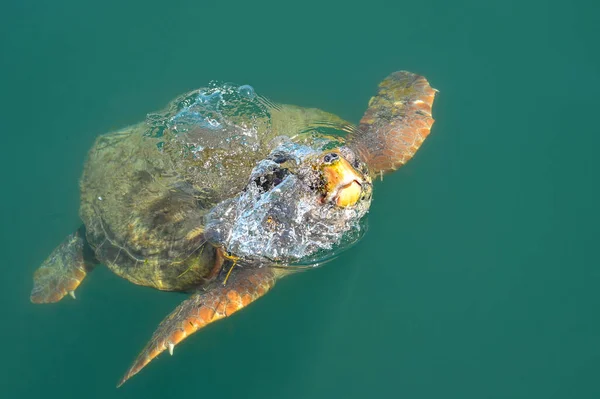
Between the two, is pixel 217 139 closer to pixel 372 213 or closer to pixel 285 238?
pixel 285 238

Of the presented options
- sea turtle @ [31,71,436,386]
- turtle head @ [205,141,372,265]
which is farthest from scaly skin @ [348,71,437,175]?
turtle head @ [205,141,372,265]

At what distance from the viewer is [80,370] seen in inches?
195

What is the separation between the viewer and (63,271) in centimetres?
534

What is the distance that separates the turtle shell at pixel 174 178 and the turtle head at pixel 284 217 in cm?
16

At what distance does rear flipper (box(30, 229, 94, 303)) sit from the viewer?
17.3 feet

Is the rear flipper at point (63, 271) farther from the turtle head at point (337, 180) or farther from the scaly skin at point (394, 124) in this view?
the scaly skin at point (394, 124)

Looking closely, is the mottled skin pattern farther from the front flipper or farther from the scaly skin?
the scaly skin

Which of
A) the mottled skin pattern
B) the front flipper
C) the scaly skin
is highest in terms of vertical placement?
the scaly skin

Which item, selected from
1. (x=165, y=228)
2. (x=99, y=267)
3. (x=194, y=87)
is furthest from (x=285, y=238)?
(x=194, y=87)

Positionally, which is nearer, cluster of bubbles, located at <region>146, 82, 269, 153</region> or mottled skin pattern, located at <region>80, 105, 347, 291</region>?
mottled skin pattern, located at <region>80, 105, 347, 291</region>

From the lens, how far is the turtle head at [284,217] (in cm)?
396

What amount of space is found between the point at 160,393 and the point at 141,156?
2.45 metres

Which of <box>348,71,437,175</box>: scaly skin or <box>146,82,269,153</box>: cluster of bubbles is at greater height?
<box>348,71,437,175</box>: scaly skin

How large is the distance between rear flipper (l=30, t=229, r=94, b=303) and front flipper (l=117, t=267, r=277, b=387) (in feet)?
6.60
